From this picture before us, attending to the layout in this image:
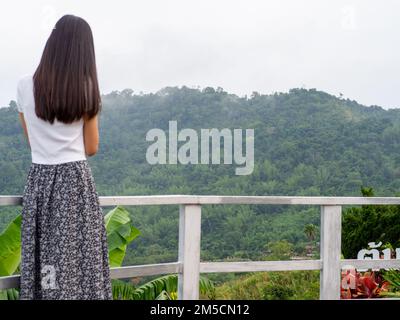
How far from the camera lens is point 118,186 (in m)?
23.0

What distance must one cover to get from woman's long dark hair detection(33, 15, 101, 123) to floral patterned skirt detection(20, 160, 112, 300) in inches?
9.2

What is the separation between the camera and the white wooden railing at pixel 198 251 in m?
3.82

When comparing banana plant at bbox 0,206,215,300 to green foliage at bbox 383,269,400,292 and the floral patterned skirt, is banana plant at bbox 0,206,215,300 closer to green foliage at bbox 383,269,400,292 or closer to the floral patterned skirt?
green foliage at bbox 383,269,400,292

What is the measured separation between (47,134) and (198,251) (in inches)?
54.0

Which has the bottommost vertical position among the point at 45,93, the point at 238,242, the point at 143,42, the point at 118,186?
the point at 238,242

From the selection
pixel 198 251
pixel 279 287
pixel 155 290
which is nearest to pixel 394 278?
pixel 155 290

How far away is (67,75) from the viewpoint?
3.05 metres

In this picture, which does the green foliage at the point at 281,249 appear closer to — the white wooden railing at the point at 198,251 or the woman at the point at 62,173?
the white wooden railing at the point at 198,251

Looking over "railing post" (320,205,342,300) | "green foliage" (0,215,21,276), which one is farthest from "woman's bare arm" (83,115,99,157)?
"railing post" (320,205,342,300)

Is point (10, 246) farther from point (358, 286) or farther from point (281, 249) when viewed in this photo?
point (281, 249)

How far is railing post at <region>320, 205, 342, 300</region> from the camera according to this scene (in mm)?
4746
